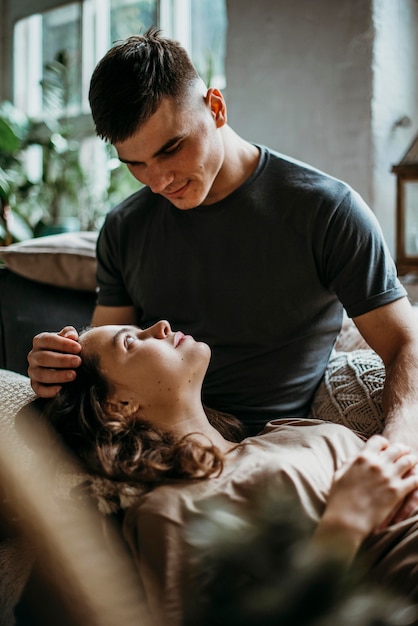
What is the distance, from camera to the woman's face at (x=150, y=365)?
1370mm

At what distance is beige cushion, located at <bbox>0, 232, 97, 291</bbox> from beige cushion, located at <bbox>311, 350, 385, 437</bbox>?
88 centimetres

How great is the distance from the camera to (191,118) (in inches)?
60.7

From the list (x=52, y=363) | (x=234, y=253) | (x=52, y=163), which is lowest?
(x=52, y=163)

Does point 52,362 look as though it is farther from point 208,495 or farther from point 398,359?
point 398,359

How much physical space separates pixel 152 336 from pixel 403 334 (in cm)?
53

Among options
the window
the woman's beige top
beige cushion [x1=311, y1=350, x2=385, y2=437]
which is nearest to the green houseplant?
the window

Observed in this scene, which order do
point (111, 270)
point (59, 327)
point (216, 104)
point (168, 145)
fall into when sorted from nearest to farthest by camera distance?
point (168, 145)
point (216, 104)
point (111, 270)
point (59, 327)

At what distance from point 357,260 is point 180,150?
455 mm

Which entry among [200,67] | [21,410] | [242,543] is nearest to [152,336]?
[21,410]

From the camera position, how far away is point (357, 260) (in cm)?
151

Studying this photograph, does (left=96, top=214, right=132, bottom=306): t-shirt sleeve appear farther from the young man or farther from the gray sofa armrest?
the gray sofa armrest

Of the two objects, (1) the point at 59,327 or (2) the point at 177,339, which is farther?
(1) the point at 59,327

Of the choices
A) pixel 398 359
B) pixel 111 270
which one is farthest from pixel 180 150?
pixel 398 359

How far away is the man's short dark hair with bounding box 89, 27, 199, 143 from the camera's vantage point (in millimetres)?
1455
